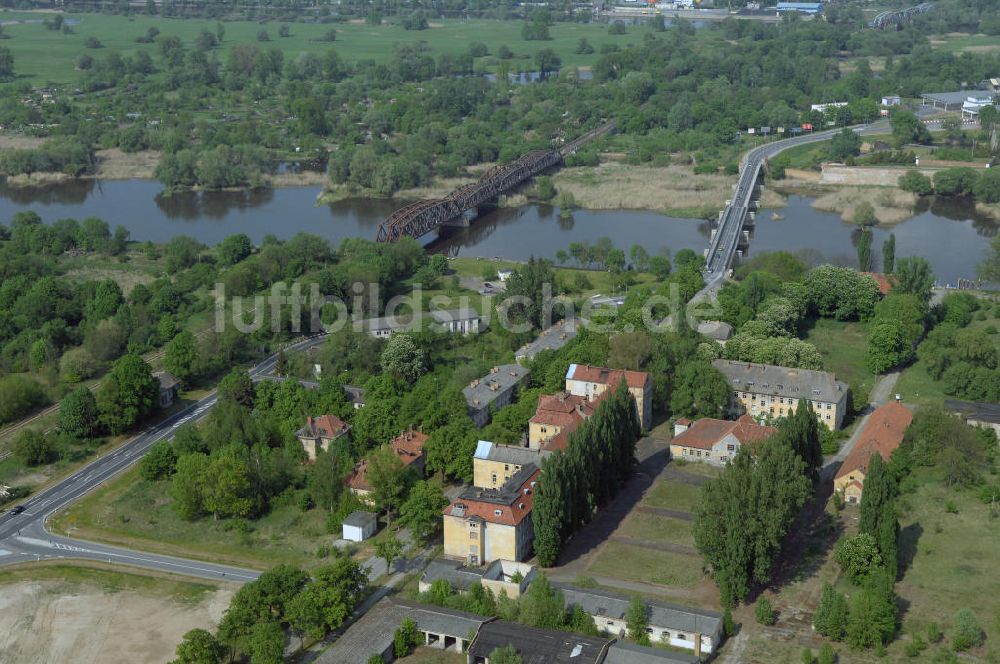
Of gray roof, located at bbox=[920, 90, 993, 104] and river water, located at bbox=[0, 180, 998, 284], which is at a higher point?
gray roof, located at bbox=[920, 90, 993, 104]

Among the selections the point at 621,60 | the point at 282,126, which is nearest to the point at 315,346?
the point at 282,126

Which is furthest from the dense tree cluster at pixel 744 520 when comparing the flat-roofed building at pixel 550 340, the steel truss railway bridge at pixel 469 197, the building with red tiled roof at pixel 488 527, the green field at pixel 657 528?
the steel truss railway bridge at pixel 469 197

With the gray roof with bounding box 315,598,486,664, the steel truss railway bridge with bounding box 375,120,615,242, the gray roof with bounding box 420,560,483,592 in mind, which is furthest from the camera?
the steel truss railway bridge with bounding box 375,120,615,242

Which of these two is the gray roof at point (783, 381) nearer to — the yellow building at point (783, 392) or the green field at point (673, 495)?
the yellow building at point (783, 392)

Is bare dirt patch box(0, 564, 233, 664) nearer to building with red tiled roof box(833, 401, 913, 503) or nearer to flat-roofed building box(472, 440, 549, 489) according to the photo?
flat-roofed building box(472, 440, 549, 489)

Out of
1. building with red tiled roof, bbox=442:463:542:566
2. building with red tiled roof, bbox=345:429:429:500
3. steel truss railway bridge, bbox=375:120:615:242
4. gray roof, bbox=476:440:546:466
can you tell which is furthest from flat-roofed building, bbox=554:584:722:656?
steel truss railway bridge, bbox=375:120:615:242

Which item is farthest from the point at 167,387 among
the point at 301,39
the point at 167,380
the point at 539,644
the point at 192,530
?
the point at 301,39
